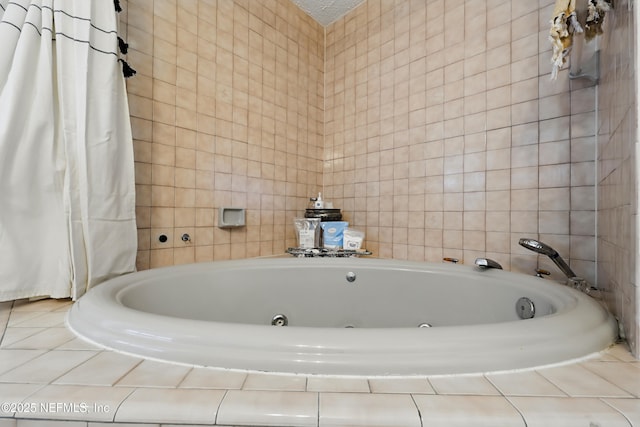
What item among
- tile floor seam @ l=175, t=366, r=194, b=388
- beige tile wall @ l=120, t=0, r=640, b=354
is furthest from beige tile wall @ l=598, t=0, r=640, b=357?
tile floor seam @ l=175, t=366, r=194, b=388

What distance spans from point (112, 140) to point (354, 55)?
4.45 feet

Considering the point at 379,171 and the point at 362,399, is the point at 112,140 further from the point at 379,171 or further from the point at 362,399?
the point at 379,171

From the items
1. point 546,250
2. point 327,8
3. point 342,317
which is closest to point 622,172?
point 546,250

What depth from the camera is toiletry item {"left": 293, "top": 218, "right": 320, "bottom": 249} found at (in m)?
1.48

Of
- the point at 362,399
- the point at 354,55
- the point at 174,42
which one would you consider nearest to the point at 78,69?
the point at 174,42

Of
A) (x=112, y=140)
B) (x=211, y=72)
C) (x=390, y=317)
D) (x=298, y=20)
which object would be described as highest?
(x=298, y=20)

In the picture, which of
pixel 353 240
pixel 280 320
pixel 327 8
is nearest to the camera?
pixel 280 320

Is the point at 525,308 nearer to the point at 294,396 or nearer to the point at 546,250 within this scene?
the point at 546,250

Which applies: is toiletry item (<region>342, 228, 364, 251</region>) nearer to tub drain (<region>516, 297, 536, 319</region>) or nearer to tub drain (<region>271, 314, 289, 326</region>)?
tub drain (<region>271, 314, 289, 326</region>)

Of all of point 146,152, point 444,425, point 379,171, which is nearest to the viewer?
point 444,425

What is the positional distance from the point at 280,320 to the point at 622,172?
110 centimetres

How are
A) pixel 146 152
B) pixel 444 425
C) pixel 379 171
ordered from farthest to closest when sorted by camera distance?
1. pixel 379 171
2. pixel 146 152
3. pixel 444 425

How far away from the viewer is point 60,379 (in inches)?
14.7

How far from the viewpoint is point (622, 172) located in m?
0.53
